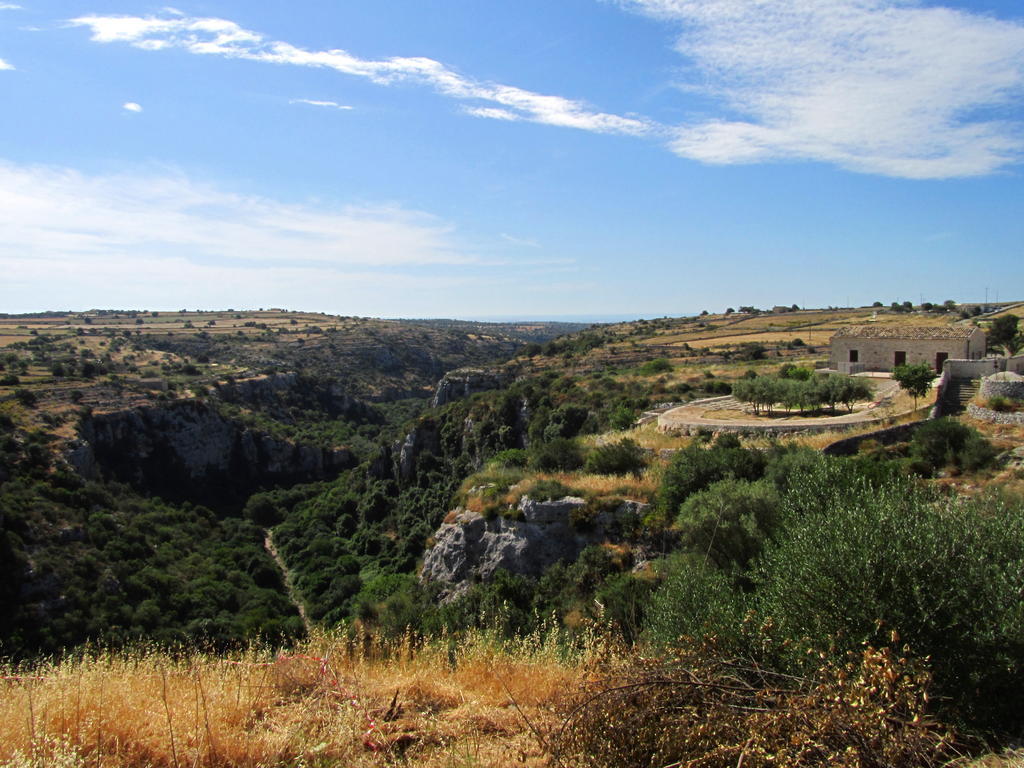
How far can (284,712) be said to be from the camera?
476cm

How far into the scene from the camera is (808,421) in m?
21.5

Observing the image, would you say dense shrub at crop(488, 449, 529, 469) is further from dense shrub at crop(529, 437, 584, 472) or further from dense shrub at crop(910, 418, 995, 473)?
dense shrub at crop(910, 418, 995, 473)

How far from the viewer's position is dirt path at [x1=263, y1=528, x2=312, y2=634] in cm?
A: 3078

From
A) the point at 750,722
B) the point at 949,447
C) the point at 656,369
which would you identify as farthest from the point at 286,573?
the point at 750,722

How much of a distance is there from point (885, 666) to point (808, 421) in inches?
765

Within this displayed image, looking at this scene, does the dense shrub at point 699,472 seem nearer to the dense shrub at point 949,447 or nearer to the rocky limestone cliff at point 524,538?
the rocky limestone cliff at point 524,538

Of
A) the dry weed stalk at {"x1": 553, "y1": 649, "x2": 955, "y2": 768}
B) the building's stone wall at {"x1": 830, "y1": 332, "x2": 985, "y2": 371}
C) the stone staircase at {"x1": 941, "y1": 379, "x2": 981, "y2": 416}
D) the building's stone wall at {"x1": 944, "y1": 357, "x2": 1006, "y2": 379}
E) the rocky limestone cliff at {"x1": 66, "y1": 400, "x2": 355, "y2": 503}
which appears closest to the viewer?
the dry weed stalk at {"x1": 553, "y1": 649, "x2": 955, "y2": 768}

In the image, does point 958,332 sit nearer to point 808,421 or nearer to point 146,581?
point 808,421

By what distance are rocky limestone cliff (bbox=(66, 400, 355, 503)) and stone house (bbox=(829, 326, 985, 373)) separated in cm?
4468

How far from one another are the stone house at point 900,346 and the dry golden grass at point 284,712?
109 ft

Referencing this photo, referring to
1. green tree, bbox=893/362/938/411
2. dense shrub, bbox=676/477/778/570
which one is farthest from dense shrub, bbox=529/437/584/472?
green tree, bbox=893/362/938/411

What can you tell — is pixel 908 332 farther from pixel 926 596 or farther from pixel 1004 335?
pixel 926 596

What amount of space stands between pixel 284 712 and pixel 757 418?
72.3 ft

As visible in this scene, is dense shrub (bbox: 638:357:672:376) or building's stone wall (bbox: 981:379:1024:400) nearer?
building's stone wall (bbox: 981:379:1024:400)
